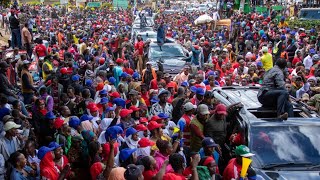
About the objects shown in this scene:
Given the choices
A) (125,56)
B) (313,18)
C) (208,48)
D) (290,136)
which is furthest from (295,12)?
(290,136)

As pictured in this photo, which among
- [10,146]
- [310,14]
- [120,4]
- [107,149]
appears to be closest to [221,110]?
[107,149]

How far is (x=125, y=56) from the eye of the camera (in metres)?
17.5

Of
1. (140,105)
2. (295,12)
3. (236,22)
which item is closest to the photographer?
(140,105)

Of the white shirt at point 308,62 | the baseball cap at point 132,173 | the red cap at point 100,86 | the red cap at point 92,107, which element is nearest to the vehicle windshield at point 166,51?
the white shirt at point 308,62

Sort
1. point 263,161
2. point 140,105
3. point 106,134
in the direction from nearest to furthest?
point 263,161
point 106,134
point 140,105

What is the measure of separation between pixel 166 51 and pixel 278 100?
1047 cm

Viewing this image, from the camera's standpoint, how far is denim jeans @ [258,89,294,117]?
8.23 metres

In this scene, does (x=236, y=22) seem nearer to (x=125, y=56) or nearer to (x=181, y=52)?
(x=181, y=52)

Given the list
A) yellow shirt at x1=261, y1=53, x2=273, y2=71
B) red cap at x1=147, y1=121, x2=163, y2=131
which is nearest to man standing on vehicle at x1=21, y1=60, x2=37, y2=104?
red cap at x1=147, y1=121, x2=163, y2=131

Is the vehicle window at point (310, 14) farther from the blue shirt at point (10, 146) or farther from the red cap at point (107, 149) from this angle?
the blue shirt at point (10, 146)

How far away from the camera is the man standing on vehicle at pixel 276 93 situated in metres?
8.24

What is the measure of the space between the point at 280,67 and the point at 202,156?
7.82 ft

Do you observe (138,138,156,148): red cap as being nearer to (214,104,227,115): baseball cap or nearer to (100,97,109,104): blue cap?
(214,104,227,115): baseball cap

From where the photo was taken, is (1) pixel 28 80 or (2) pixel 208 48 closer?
(1) pixel 28 80
